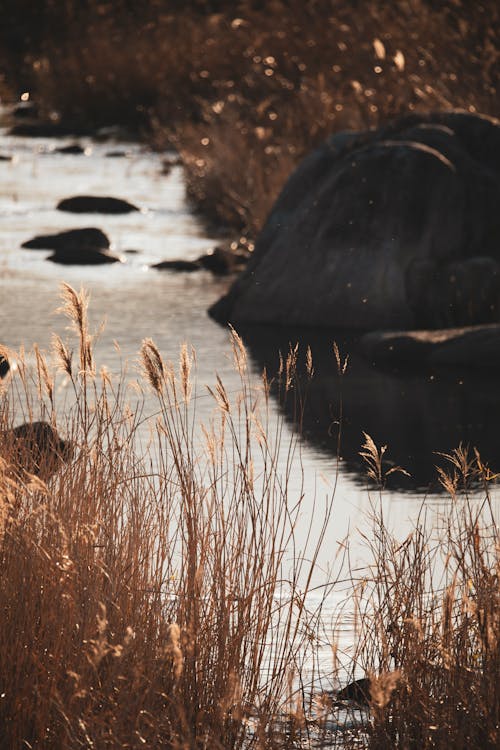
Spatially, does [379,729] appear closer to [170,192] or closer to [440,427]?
[440,427]

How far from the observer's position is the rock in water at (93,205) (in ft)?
43.9

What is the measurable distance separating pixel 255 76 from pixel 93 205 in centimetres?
534

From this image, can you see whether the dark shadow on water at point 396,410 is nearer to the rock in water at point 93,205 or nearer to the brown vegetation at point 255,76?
the brown vegetation at point 255,76

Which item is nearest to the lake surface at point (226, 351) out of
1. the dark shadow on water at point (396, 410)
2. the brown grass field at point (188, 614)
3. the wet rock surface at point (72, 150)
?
the dark shadow on water at point (396, 410)

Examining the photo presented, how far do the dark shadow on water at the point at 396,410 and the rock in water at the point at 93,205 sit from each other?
5239 mm

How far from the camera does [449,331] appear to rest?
8016mm

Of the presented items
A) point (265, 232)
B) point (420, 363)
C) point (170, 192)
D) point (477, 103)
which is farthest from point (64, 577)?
point (170, 192)

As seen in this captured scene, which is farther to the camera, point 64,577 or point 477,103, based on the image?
point 477,103

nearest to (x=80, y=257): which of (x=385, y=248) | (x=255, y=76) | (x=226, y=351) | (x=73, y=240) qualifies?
(x=73, y=240)

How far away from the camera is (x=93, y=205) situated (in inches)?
530

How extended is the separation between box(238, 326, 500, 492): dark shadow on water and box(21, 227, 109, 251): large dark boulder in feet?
10.7

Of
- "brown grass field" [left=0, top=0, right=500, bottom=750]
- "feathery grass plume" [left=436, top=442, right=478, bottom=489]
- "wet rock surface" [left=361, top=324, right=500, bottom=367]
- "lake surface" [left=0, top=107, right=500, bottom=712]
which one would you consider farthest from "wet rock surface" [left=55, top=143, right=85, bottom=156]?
"brown grass field" [left=0, top=0, right=500, bottom=750]

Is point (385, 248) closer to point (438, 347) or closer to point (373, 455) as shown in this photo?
point (438, 347)

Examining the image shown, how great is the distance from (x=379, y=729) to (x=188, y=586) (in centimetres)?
52
